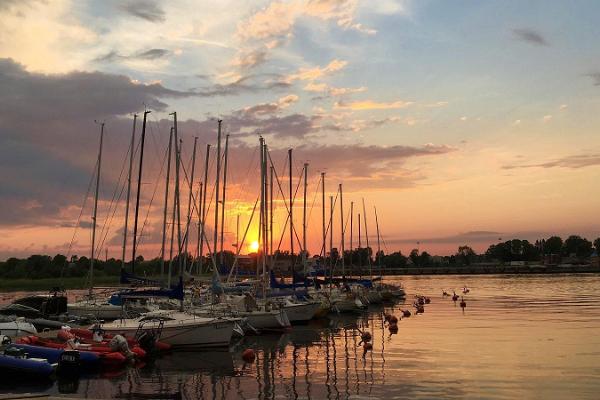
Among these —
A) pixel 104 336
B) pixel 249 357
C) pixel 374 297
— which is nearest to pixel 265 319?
pixel 249 357

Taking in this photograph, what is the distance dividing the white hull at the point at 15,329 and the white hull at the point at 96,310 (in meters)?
11.1

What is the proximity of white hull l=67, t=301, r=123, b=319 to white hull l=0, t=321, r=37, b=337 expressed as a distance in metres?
11.1

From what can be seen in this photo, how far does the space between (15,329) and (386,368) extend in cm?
2080

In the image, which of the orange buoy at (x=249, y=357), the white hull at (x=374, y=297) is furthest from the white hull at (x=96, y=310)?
the white hull at (x=374, y=297)

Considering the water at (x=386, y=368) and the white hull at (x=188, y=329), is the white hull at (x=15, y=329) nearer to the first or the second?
the white hull at (x=188, y=329)

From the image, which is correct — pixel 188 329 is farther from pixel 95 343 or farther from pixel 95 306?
pixel 95 306

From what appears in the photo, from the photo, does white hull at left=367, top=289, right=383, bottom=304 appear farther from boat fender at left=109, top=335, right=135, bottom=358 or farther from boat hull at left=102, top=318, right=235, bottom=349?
boat fender at left=109, top=335, right=135, bottom=358

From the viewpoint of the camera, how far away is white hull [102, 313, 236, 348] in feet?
107

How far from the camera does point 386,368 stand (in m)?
27.4

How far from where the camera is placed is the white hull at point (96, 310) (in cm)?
4613

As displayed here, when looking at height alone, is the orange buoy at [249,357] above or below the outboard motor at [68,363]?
below

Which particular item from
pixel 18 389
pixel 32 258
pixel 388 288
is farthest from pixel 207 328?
pixel 32 258

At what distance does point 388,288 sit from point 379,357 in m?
57.6

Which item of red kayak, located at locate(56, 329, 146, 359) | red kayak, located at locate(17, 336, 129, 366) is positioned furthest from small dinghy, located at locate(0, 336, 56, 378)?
red kayak, located at locate(56, 329, 146, 359)
